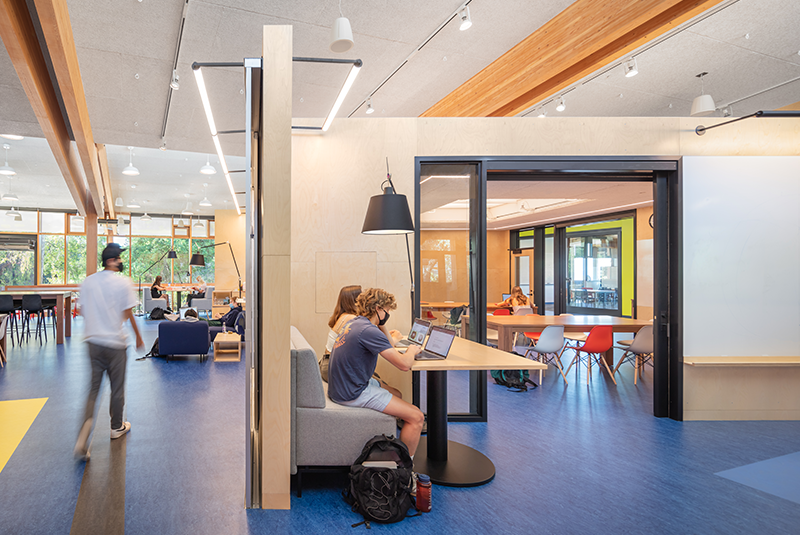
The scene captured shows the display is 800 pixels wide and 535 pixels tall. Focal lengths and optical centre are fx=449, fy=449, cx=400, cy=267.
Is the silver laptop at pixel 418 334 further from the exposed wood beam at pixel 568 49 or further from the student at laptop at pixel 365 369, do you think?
the exposed wood beam at pixel 568 49

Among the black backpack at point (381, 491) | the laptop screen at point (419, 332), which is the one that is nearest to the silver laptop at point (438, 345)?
the laptop screen at point (419, 332)

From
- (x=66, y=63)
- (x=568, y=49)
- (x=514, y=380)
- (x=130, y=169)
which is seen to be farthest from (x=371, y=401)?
(x=130, y=169)

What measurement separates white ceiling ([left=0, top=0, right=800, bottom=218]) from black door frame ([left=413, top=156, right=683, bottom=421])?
1.32 m

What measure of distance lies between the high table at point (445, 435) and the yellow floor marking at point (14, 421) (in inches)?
129

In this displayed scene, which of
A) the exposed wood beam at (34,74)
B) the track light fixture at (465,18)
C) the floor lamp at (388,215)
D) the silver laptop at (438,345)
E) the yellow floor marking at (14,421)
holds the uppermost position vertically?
the track light fixture at (465,18)

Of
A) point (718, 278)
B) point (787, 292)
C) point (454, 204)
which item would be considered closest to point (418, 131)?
point (454, 204)

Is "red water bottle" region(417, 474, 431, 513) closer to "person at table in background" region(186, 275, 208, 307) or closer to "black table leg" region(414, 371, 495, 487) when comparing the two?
"black table leg" region(414, 371, 495, 487)

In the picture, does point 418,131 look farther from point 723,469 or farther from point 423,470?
point 723,469

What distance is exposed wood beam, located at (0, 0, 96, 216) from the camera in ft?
10.4

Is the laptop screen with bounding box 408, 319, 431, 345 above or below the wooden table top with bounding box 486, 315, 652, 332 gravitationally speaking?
above

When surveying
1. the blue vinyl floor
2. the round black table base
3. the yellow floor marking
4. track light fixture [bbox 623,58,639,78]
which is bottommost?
the blue vinyl floor

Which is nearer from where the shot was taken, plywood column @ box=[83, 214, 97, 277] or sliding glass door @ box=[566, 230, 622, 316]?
plywood column @ box=[83, 214, 97, 277]

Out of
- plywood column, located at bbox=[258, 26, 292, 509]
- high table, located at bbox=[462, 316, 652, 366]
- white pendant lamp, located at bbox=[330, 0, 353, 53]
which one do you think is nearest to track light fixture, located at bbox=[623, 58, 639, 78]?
white pendant lamp, located at bbox=[330, 0, 353, 53]

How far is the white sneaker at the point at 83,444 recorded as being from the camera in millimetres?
3568
